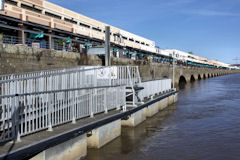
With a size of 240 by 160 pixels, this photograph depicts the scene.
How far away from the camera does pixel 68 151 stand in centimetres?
623

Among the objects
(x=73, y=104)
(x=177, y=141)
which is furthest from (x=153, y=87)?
(x=73, y=104)

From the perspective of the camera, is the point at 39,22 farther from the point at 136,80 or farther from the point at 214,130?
the point at 214,130

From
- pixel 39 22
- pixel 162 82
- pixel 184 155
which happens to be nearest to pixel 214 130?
pixel 184 155

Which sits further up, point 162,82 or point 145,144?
point 162,82

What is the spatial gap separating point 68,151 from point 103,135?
203 centimetres

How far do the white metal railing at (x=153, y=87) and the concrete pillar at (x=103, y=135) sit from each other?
402 centimetres

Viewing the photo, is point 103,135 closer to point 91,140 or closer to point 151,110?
point 91,140

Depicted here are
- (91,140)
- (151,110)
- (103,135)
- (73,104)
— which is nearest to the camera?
(73,104)

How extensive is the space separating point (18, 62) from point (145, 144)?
742 cm

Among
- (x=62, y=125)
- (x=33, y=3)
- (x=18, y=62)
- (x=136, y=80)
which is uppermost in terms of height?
(x=33, y=3)

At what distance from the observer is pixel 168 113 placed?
51.9 feet

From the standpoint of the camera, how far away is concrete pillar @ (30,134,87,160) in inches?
216

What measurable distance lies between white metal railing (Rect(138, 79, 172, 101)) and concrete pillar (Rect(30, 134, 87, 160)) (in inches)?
246

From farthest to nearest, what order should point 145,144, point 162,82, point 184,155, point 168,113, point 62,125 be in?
point 162,82 → point 168,113 → point 145,144 → point 184,155 → point 62,125
